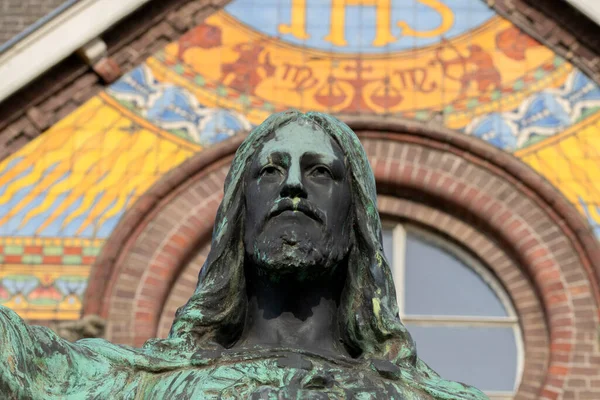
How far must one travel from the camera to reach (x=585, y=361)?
1181 centimetres

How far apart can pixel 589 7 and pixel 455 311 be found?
2.22 m

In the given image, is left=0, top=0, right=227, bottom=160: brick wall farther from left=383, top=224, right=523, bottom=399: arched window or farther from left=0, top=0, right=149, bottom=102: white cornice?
left=383, top=224, right=523, bottom=399: arched window

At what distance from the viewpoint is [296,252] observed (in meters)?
4.50

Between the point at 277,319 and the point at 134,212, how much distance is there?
775 cm

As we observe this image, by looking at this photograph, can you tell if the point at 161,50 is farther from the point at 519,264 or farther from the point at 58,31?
the point at 519,264

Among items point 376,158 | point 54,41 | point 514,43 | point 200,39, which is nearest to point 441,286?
point 376,158

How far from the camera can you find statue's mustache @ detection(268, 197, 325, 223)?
15.0 feet

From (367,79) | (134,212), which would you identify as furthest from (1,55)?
(367,79)

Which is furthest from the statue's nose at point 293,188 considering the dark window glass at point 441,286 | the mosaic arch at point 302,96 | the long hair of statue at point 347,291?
the dark window glass at point 441,286

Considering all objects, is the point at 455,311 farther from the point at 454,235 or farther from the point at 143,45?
the point at 143,45

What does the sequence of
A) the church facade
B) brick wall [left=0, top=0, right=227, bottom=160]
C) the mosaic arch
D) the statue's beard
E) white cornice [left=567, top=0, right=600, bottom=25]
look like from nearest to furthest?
the statue's beard, the church facade, the mosaic arch, brick wall [left=0, top=0, right=227, bottom=160], white cornice [left=567, top=0, right=600, bottom=25]

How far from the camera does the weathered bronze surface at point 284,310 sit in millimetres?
4336

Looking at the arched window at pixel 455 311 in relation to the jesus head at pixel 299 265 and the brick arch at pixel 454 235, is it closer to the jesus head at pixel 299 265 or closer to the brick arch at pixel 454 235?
the brick arch at pixel 454 235

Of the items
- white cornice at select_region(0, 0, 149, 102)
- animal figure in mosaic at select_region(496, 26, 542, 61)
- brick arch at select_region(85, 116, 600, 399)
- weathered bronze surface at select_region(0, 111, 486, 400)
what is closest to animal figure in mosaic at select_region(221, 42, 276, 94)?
brick arch at select_region(85, 116, 600, 399)
